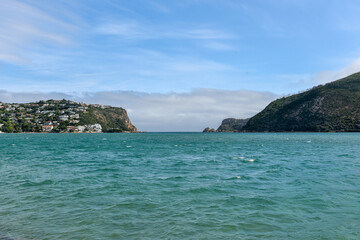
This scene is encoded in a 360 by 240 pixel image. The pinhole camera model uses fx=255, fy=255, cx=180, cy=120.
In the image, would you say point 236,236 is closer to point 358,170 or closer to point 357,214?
point 357,214

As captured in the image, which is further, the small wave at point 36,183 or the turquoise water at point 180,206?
the small wave at point 36,183

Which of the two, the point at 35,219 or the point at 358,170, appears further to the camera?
the point at 358,170

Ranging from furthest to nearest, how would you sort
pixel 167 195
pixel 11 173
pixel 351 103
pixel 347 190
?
pixel 351 103 → pixel 11 173 → pixel 347 190 → pixel 167 195

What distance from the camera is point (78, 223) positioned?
40.8 feet

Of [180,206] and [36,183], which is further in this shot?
[36,183]

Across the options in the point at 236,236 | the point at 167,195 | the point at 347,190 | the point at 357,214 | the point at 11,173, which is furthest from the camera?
the point at 11,173

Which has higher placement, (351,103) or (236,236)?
(351,103)

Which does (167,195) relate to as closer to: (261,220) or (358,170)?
(261,220)

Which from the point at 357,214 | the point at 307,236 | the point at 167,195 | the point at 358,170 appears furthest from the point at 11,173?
the point at 358,170

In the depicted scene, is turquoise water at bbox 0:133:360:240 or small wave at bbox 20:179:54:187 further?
small wave at bbox 20:179:54:187

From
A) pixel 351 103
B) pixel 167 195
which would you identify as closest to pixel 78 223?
pixel 167 195

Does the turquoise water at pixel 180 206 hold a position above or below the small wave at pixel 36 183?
above

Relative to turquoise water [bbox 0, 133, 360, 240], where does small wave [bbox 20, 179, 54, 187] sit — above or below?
below

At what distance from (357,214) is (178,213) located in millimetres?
9649
